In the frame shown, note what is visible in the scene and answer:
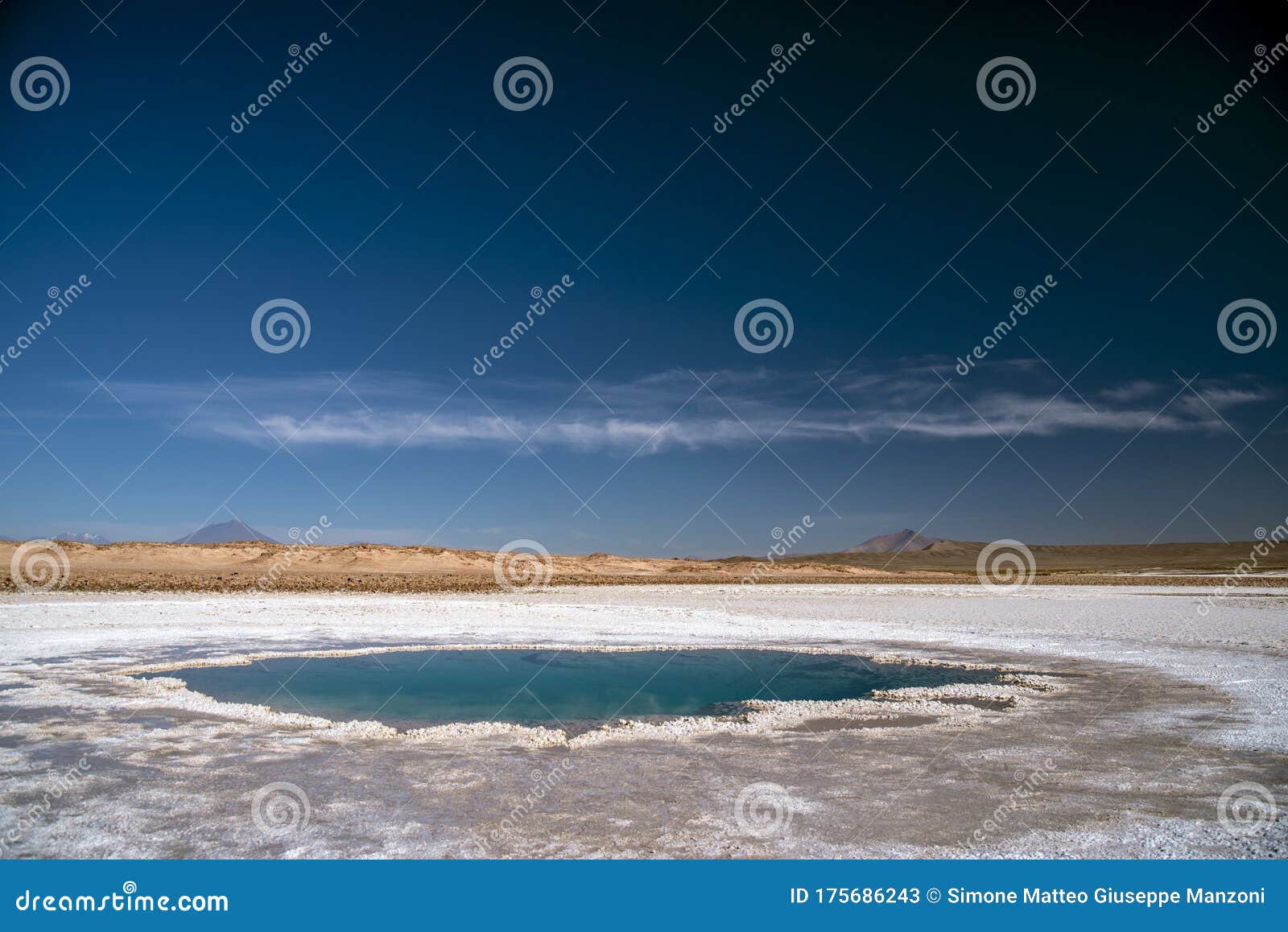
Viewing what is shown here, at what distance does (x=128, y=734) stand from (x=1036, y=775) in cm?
900

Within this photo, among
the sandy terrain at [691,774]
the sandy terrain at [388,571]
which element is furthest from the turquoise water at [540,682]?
the sandy terrain at [388,571]

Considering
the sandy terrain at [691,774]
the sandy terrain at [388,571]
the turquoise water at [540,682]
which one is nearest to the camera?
the sandy terrain at [691,774]

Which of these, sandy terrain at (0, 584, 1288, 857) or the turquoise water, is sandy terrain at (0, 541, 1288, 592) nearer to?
the turquoise water

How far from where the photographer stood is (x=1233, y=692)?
428 inches

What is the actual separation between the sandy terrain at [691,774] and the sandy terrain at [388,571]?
84.5 ft

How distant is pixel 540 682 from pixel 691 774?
638 cm

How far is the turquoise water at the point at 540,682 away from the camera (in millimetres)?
10477

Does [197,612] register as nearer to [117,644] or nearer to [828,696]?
[117,644]

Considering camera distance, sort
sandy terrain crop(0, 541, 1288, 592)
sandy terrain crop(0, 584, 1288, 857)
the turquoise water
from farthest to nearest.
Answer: sandy terrain crop(0, 541, 1288, 592) < the turquoise water < sandy terrain crop(0, 584, 1288, 857)

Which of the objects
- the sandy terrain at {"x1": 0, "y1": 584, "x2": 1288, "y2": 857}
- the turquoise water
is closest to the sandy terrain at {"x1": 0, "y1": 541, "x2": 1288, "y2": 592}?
the turquoise water

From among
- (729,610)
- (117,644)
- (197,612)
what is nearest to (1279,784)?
(117,644)

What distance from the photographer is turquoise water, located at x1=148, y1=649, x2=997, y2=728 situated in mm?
10477

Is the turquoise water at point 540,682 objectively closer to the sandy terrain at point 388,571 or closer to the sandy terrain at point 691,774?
the sandy terrain at point 691,774

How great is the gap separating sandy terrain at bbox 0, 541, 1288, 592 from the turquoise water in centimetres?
2359
